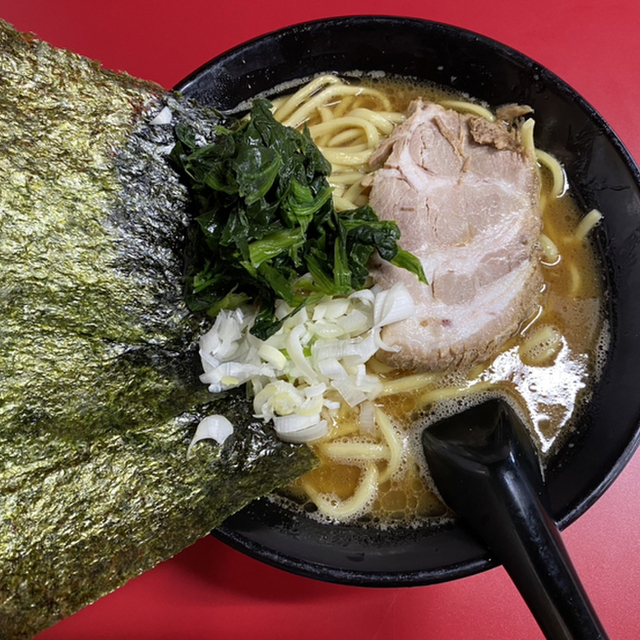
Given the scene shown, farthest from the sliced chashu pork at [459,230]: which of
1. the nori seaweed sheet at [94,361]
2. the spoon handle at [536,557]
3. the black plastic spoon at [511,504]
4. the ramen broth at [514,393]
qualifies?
the nori seaweed sheet at [94,361]

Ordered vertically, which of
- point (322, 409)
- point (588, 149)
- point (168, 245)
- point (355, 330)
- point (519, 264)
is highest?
point (588, 149)

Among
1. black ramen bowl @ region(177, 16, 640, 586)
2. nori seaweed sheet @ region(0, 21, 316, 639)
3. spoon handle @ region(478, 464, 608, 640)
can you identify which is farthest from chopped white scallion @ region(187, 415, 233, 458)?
spoon handle @ region(478, 464, 608, 640)

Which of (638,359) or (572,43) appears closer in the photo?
(638,359)

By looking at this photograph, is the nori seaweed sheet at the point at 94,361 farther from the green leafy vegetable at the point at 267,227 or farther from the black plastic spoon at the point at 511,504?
the black plastic spoon at the point at 511,504

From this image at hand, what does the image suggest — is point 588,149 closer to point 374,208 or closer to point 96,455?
point 374,208

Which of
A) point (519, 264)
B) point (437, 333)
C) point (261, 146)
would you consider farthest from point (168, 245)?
point (519, 264)

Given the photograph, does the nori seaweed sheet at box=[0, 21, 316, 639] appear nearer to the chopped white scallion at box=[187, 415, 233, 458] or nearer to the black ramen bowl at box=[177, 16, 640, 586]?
the chopped white scallion at box=[187, 415, 233, 458]

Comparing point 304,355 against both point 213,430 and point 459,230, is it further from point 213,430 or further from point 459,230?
point 459,230
